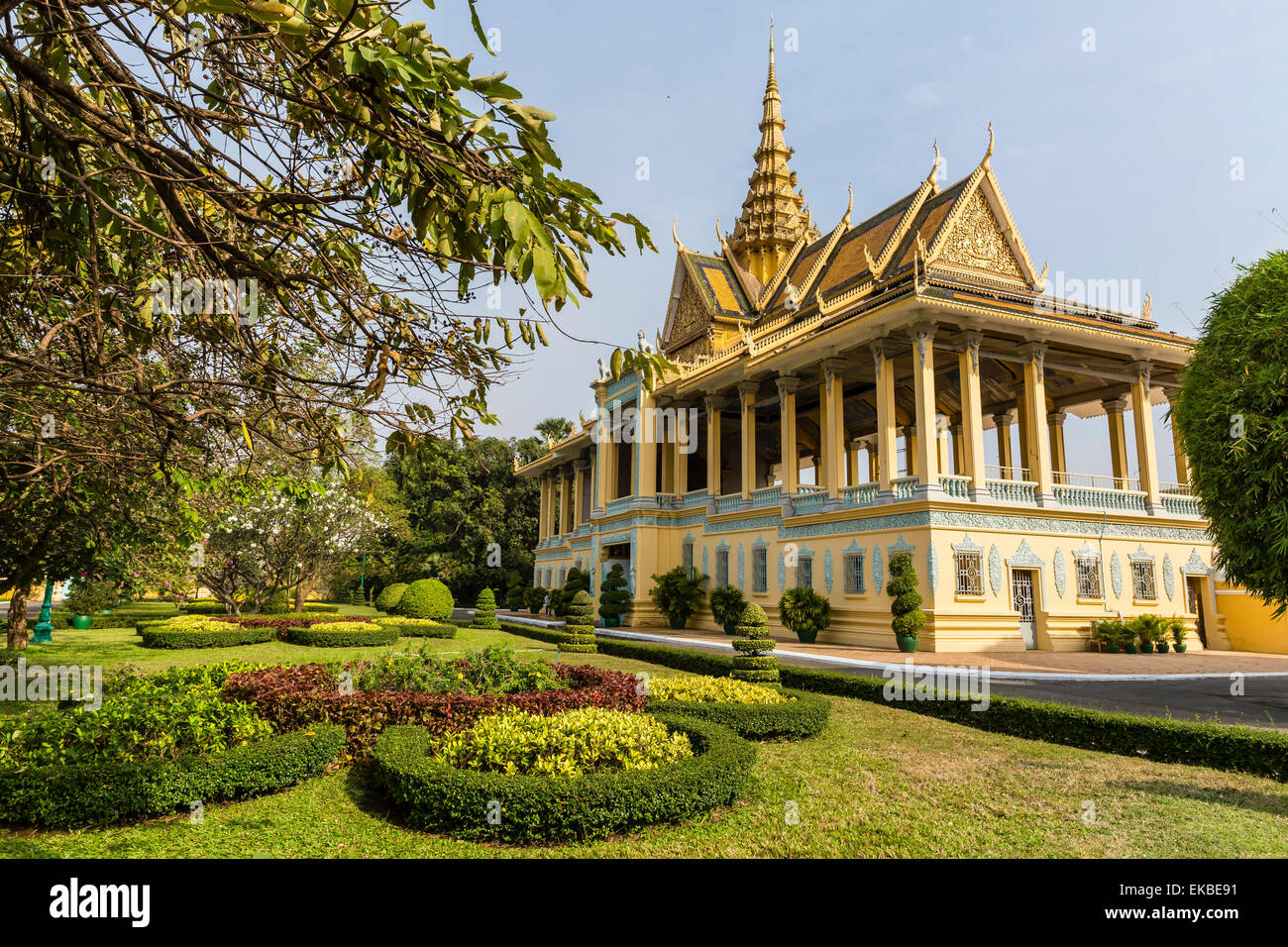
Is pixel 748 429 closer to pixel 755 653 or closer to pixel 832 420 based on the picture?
pixel 832 420

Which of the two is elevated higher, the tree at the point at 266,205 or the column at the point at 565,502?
the column at the point at 565,502

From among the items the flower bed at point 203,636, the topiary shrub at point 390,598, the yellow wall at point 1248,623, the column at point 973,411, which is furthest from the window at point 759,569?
the topiary shrub at point 390,598

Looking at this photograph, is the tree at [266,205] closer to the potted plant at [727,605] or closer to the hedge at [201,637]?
the hedge at [201,637]

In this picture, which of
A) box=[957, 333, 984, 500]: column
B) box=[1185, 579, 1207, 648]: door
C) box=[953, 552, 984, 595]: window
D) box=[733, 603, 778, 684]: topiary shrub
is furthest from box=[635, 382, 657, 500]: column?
box=[1185, 579, 1207, 648]: door

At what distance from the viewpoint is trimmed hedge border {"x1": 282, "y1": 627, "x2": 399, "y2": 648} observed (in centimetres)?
2003

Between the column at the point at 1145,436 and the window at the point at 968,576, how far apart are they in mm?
6799

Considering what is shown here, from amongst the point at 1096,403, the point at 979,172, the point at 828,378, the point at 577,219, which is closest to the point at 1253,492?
the point at 577,219

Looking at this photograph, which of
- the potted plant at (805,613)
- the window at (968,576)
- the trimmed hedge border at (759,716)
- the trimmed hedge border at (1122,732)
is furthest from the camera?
the potted plant at (805,613)

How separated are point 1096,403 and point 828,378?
1121 cm

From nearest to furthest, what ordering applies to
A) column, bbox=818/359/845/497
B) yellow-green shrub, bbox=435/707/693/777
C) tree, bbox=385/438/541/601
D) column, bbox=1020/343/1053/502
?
yellow-green shrub, bbox=435/707/693/777
column, bbox=1020/343/1053/502
column, bbox=818/359/845/497
tree, bbox=385/438/541/601

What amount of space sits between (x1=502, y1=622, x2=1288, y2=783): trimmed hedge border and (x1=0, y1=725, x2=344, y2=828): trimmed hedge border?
8.27m

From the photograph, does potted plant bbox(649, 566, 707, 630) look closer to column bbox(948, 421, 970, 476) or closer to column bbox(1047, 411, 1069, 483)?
column bbox(948, 421, 970, 476)

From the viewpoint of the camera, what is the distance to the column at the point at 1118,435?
2316 cm
